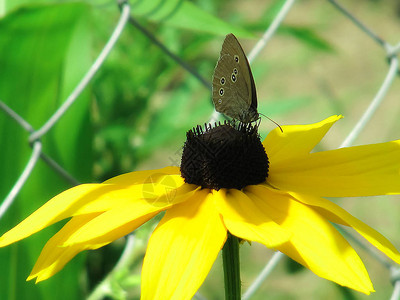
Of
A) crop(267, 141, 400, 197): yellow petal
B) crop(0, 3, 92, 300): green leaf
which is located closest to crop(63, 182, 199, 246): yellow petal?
crop(267, 141, 400, 197): yellow petal

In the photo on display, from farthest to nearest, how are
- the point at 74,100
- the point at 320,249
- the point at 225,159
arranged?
the point at 74,100
the point at 225,159
the point at 320,249

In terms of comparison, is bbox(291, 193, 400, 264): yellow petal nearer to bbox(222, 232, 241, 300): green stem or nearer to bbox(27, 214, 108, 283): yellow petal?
bbox(222, 232, 241, 300): green stem

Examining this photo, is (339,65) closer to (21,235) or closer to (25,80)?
(25,80)

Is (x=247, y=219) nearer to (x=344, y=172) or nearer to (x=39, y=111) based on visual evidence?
(x=344, y=172)

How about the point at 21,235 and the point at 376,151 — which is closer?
the point at 21,235

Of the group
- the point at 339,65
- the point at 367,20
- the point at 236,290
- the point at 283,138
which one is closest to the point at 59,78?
the point at 283,138

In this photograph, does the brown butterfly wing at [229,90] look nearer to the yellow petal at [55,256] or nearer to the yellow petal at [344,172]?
the yellow petal at [344,172]

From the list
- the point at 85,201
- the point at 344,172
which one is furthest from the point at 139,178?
the point at 344,172
